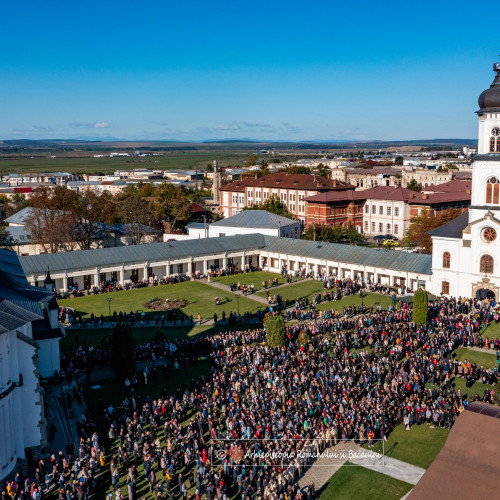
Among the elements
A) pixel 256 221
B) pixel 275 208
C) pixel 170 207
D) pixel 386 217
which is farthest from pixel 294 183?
pixel 256 221

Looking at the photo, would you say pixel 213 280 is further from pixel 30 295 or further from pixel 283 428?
pixel 283 428

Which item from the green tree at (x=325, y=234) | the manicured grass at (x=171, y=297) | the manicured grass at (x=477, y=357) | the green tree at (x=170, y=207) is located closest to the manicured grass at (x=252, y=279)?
the manicured grass at (x=171, y=297)

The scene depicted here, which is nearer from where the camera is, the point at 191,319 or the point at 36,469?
the point at 36,469

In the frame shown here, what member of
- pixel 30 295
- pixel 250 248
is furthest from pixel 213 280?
pixel 30 295

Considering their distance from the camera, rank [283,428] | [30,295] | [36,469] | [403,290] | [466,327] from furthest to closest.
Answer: [403,290]
[466,327]
[30,295]
[283,428]
[36,469]

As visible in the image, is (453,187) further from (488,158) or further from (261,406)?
(261,406)

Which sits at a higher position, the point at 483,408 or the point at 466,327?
the point at 483,408

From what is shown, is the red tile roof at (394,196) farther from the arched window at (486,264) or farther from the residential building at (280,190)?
the arched window at (486,264)

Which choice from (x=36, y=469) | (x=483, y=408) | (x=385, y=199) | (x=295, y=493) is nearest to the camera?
(x=483, y=408)
